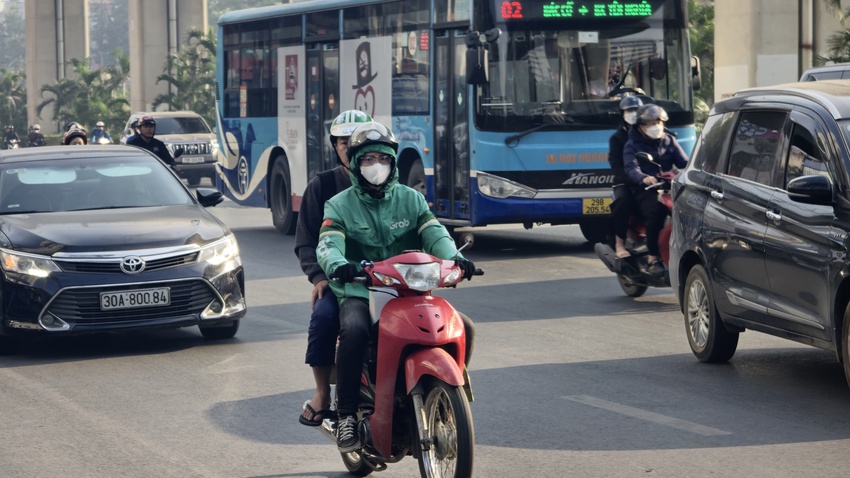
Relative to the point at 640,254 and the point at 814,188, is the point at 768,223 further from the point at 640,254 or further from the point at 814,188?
the point at 640,254

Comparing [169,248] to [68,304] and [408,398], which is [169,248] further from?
[408,398]

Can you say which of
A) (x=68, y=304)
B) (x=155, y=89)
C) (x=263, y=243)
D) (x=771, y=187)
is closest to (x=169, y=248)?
Result: (x=68, y=304)

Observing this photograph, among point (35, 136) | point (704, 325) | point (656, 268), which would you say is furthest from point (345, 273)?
point (35, 136)

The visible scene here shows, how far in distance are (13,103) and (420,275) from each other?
7205 cm

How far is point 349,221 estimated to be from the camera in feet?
20.9

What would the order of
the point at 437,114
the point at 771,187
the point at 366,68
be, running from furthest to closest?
1. the point at 366,68
2. the point at 437,114
3. the point at 771,187

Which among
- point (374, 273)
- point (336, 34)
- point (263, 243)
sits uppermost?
point (336, 34)

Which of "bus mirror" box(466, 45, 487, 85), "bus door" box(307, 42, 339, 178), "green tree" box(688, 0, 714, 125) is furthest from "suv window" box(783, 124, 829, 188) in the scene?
"green tree" box(688, 0, 714, 125)

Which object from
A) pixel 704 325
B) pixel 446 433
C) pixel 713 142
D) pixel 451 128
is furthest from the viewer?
pixel 451 128

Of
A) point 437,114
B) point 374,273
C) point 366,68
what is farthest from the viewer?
point 366,68

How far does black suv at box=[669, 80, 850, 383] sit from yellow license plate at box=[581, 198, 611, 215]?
6.20 metres

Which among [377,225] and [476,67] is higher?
[476,67]

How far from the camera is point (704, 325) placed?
31.6 ft

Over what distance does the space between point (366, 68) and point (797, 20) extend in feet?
37.3
